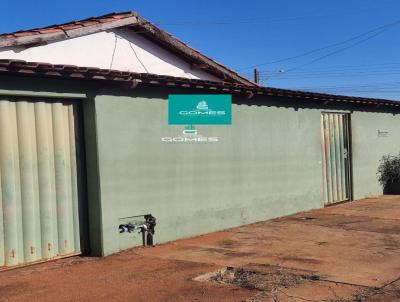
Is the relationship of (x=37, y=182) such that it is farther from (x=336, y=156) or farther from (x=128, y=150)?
(x=336, y=156)

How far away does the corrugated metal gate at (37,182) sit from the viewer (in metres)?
7.06

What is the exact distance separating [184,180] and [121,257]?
1948 millimetres

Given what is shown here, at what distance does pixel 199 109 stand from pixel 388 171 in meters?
7.78

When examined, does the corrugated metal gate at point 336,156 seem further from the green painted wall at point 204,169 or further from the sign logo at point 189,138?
the sign logo at point 189,138

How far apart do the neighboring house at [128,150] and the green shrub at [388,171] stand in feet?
5.50

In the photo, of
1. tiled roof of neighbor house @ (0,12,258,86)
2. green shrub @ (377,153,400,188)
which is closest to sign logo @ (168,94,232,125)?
tiled roof of neighbor house @ (0,12,258,86)

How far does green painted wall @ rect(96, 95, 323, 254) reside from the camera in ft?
26.5

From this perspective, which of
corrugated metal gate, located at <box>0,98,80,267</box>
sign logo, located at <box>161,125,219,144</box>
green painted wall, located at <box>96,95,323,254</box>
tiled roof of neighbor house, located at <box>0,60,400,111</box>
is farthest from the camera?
sign logo, located at <box>161,125,219,144</box>

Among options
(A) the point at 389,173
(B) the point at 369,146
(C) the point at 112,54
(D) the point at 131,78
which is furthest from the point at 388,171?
(D) the point at 131,78

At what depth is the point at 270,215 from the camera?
36.0 feet

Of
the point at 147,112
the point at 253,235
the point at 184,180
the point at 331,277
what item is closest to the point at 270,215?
the point at 253,235

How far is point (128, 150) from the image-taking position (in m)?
8.26

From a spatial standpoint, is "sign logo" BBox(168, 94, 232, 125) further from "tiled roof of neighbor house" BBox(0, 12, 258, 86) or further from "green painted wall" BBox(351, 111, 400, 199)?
Answer: "green painted wall" BBox(351, 111, 400, 199)

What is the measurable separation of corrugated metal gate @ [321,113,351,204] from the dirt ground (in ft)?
11.8
